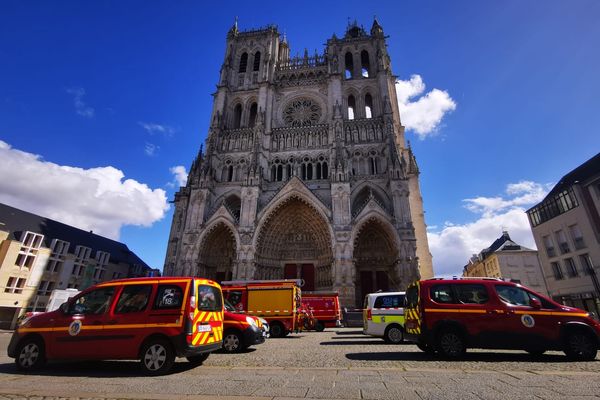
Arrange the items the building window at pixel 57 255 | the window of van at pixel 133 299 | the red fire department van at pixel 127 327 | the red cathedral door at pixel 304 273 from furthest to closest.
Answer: the building window at pixel 57 255 < the red cathedral door at pixel 304 273 < the window of van at pixel 133 299 < the red fire department van at pixel 127 327

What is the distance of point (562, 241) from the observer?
2166cm

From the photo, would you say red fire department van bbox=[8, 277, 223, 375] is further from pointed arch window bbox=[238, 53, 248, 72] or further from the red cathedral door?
pointed arch window bbox=[238, 53, 248, 72]

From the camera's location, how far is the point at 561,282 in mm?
21547

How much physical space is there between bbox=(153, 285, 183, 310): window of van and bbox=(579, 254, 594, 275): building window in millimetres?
25347

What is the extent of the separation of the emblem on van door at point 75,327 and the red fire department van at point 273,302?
7.37 metres

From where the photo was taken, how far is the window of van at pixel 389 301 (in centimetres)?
1019

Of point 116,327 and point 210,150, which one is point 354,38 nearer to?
point 210,150

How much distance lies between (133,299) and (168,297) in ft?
2.34

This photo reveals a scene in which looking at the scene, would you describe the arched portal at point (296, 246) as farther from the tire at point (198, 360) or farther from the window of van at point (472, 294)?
the tire at point (198, 360)

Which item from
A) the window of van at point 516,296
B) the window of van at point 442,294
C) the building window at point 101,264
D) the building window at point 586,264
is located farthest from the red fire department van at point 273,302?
the building window at point 101,264

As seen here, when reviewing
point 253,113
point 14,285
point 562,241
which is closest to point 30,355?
point 14,285

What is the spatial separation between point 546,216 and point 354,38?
26.9m

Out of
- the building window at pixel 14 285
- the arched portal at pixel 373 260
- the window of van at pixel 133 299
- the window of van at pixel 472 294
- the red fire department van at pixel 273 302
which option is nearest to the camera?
the window of van at pixel 133 299

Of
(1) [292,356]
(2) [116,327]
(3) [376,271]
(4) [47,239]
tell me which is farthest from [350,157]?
(4) [47,239]
